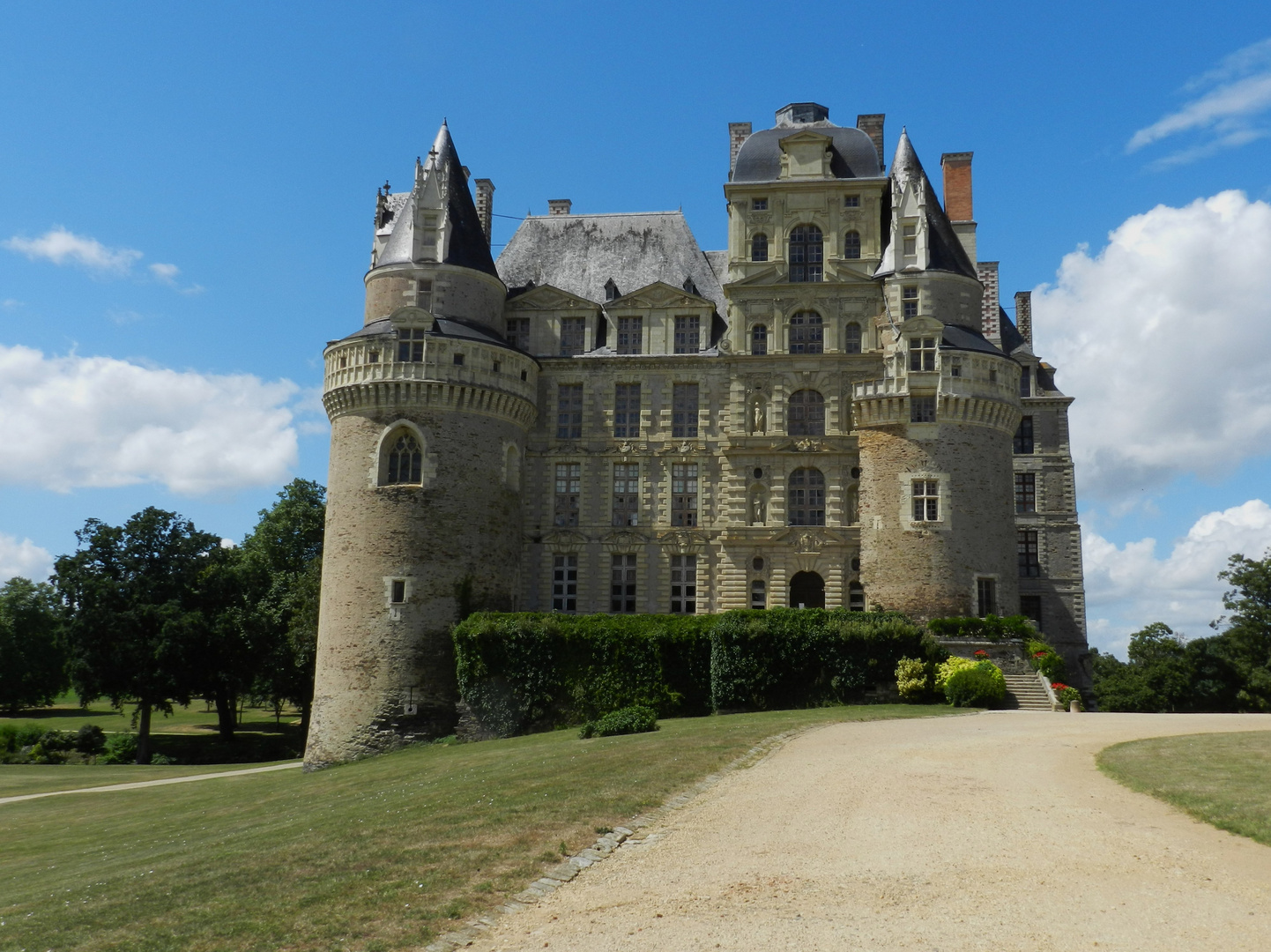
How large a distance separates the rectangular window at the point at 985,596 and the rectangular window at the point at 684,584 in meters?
10.0

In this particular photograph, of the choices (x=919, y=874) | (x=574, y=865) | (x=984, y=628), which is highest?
(x=984, y=628)

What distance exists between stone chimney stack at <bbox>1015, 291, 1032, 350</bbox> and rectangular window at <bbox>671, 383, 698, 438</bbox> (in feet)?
51.6

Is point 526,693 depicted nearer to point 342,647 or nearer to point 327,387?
point 342,647

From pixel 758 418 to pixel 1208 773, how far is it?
2539cm

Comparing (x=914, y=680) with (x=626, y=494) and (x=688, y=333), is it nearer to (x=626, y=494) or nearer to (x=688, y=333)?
(x=626, y=494)

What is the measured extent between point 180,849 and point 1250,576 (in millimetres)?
49488

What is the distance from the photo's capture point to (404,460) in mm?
38719

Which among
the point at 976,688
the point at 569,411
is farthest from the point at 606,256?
the point at 976,688

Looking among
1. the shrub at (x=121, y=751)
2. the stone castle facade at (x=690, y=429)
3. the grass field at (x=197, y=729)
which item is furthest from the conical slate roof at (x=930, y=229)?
the shrub at (x=121, y=751)

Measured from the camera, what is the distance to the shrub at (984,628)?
115 ft

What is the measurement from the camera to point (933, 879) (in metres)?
12.2

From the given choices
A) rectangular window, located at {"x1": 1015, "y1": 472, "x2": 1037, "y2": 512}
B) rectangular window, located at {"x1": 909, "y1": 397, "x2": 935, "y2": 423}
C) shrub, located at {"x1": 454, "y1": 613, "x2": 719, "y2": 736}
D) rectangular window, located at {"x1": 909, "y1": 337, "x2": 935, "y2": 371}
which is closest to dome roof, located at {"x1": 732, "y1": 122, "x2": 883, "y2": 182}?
rectangular window, located at {"x1": 909, "y1": 337, "x2": 935, "y2": 371}

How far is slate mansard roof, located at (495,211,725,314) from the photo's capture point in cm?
4522

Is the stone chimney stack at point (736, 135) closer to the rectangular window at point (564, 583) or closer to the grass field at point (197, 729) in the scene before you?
the rectangular window at point (564, 583)
